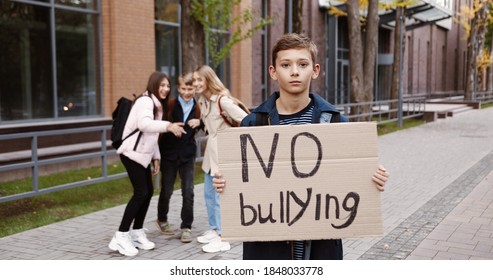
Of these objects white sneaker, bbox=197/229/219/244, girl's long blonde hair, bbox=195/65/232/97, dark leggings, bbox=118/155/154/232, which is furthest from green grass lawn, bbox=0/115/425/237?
girl's long blonde hair, bbox=195/65/232/97

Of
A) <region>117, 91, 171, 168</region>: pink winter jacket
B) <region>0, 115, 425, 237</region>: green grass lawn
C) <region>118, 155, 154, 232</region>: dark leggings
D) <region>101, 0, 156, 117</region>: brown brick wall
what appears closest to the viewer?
<region>117, 91, 171, 168</region>: pink winter jacket

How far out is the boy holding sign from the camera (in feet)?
9.35

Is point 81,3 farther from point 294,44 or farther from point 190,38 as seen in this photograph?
point 294,44

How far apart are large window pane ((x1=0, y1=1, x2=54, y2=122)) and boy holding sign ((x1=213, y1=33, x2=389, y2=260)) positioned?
32.8ft

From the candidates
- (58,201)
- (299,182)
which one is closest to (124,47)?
(58,201)

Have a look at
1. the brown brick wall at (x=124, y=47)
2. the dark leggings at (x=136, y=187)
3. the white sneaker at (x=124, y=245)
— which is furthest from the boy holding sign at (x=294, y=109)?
the brown brick wall at (x=124, y=47)

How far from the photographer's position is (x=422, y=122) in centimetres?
2464

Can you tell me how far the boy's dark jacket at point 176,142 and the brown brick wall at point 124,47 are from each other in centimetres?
822

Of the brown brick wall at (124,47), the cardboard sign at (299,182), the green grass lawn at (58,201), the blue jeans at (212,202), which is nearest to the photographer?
the cardboard sign at (299,182)

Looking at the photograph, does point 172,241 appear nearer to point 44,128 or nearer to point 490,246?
point 490,246

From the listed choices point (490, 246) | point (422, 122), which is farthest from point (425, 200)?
point (422, 122)

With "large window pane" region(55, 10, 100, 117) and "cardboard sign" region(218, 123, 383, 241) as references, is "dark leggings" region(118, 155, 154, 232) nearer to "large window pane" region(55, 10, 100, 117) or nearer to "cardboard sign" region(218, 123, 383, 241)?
"cardboard sign" region(218, 123, 383, 241)

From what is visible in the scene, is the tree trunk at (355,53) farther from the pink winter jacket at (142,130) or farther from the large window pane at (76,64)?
the pink winter jacket at (142,130)

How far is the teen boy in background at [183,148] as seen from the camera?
6.30 meters
